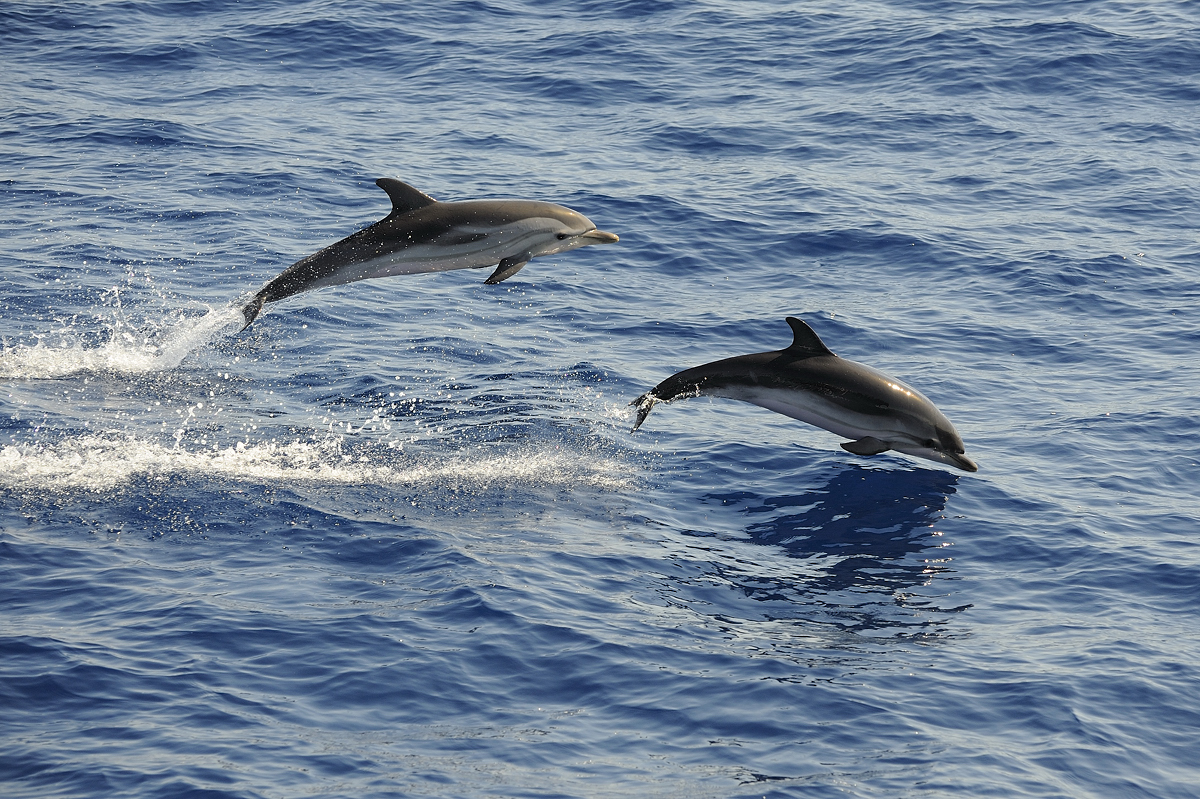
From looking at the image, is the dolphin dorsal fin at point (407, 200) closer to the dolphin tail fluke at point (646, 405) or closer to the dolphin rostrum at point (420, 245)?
the dolphin rostrum at point (420, 245)

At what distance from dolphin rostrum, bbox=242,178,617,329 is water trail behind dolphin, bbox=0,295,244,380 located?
141 inches

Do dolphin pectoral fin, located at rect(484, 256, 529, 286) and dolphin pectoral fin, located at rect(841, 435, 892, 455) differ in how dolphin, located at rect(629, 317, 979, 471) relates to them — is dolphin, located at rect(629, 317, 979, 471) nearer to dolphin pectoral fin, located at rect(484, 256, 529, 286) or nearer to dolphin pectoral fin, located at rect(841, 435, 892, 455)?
dolphin pectoral fin, located at rect(841, 435, 892, 455)

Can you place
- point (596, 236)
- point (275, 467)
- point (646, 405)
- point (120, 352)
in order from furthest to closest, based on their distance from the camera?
point (120, 352) → point (596, 236) → point (646, 405) → point (275, 467)

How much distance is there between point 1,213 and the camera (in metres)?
21.9

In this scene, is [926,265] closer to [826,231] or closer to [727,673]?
[826,231]

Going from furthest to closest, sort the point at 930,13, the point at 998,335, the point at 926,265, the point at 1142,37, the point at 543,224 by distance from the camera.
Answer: the point at 930,13, the point at 1142,37, the point at 926,265, the point at 998,335, the point at 543,224

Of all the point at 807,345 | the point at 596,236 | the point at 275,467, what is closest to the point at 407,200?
the point at 596,236

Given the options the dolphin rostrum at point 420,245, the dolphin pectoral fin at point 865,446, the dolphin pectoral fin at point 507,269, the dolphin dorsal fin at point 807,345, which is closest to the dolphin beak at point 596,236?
the dolphin rostrum at point 420,245

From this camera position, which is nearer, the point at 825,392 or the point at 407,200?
the point at 825,392

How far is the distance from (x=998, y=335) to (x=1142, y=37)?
1545 cm

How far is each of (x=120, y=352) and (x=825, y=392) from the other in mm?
8824

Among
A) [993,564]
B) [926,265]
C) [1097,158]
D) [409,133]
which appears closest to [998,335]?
[926,265]

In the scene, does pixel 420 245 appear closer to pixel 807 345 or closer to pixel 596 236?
pixel 596 236

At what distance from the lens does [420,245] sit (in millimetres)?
13500
